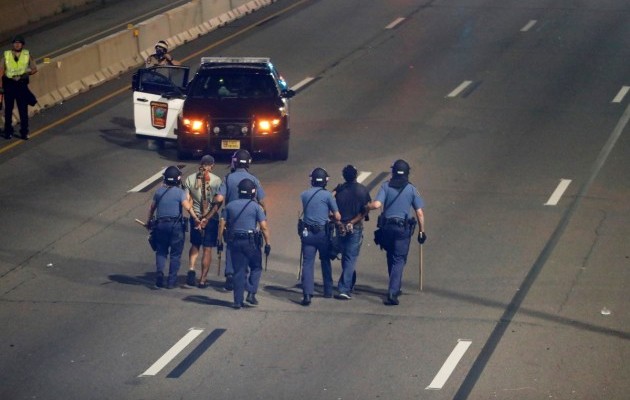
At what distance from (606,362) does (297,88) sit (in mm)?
16852

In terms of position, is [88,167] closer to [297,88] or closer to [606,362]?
[297,88]

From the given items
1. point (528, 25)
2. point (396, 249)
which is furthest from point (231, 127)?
point (528, 25)

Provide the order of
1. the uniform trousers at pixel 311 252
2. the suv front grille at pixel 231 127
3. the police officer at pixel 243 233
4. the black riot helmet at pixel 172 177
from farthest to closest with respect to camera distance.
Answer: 1. the suv front grille at pixel 231 127
2. the black riot helmet at pixel 172 177
3. the uniform trousers at pixel 311 252
4. the police officer at pixel 243 233

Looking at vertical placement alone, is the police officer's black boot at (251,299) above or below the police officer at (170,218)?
below

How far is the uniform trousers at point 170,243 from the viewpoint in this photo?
1897 cm

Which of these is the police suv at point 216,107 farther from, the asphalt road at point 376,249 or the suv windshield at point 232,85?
the asphalt road at point 376,249

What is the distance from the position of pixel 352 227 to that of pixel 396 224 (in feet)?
1.81

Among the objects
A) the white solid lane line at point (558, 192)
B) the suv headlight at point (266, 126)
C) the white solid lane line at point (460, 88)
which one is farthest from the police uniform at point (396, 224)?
the white solid lane line at point (460, 88)

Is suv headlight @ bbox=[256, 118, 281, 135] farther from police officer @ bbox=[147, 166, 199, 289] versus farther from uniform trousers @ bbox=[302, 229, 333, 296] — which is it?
uniform trousers @ bbox=[302, 229, 333, 296]

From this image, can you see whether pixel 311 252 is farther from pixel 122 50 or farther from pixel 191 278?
pixel 122 50

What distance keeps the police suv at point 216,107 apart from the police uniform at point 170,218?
21.9 feet

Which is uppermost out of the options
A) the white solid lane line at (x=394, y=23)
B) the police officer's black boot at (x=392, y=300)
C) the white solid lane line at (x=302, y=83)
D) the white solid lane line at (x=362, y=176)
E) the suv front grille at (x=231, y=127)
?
the suv front grille at (x=231, y=127)

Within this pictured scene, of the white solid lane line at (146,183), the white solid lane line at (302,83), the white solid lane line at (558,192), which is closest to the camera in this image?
the white solid lane line at (558,192)

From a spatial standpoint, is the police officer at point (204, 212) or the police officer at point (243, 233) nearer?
the police officer at point (243, 233)
